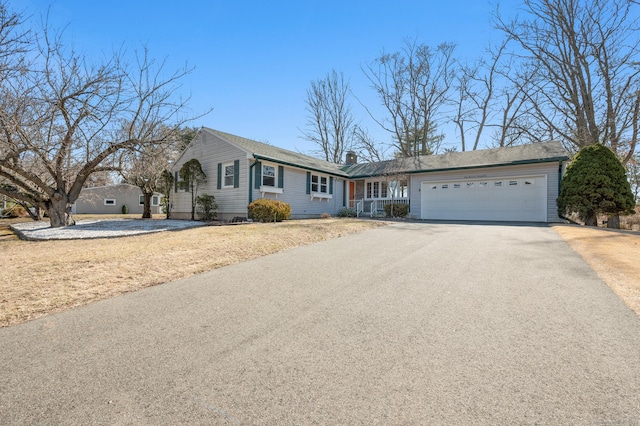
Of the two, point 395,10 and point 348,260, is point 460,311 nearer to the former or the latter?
point 348,260

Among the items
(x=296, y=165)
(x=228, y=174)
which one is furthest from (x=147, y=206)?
(x=296, y=165)

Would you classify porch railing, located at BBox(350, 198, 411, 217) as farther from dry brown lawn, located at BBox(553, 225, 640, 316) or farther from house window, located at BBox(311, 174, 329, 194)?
dry brown lawn, located at BBox(553, 225, 640, 316)

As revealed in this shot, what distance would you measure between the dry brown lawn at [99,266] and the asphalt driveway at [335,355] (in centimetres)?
45

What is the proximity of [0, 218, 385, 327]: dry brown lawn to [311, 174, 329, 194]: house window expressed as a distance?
964 centimetres

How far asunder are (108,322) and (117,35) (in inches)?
454

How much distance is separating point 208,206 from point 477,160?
583 inches

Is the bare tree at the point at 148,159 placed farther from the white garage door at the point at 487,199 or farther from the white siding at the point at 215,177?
the white garage door at the point at 487,199

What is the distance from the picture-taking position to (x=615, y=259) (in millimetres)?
5402

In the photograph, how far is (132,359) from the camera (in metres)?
2.29

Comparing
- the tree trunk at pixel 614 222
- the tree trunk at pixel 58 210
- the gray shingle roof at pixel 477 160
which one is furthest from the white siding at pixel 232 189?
the tree trunk at pixel 614 222

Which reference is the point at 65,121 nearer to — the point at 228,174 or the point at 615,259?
the point at 228,174

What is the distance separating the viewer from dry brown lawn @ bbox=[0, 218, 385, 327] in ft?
11.8

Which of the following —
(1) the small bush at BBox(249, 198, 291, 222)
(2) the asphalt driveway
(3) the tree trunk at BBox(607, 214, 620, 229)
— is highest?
(1) the small bush at BBox(249, 198, 291, 222)

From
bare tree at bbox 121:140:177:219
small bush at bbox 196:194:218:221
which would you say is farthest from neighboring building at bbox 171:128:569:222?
bare tree at bbox 121:140:177:219
